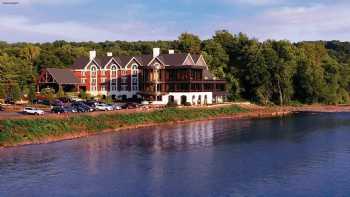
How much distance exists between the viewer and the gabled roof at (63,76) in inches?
3996

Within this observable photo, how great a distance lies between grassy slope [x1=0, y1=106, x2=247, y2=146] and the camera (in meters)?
56.3

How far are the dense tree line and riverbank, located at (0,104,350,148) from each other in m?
12.9

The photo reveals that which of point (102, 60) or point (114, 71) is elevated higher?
point (102, 60)

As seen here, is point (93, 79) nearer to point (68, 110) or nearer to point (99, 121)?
point (68, 110)

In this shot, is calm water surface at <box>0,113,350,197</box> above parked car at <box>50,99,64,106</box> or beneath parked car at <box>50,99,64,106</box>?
beneath

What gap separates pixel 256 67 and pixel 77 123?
57080 millimetres

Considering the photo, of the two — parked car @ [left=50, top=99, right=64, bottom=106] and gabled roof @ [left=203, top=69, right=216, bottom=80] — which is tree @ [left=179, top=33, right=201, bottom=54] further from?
parked car @ [left=50, top=99, right=64, bottom=106]

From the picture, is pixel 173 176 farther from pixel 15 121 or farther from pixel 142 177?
pixel 15 121

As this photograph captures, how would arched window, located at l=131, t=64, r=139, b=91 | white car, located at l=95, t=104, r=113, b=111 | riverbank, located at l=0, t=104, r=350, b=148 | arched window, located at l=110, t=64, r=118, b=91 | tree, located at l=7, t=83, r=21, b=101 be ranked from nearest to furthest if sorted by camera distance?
riverbank, located at l=0, t=104, r=350, b=148, white car, located at l=95, t=104, r=113, b=111, tree, located at l=7, t=83, r=21, b=101, arched window, located at l=131, t=64, r=139, b=91, arched window, located at l=110, t=64, r=118, b=91

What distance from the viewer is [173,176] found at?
133 ft

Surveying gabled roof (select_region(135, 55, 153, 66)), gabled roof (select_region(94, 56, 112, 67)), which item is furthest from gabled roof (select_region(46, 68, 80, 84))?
gabled roof (select_region(135, 55, 153, 66))

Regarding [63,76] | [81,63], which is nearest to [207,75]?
[81,63]

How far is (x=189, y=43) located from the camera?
127 meters

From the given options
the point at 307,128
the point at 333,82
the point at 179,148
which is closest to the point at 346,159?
the point at 179,148
